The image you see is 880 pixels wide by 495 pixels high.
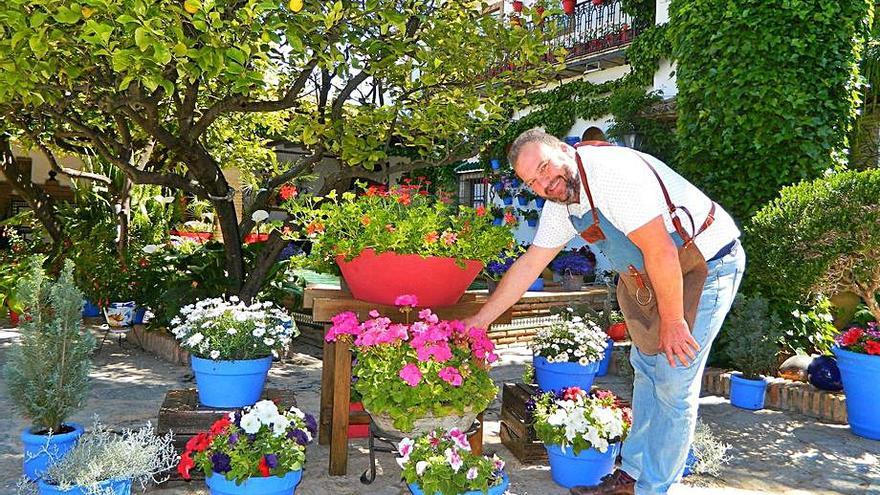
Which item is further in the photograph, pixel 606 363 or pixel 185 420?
pixel 606 363

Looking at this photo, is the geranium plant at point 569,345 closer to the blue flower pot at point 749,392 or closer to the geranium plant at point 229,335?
the blue flower pot at point 749,392

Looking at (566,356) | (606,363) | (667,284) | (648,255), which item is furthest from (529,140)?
(606,363)

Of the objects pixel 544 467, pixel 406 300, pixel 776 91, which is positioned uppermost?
pixel 776 91

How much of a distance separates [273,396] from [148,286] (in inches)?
163

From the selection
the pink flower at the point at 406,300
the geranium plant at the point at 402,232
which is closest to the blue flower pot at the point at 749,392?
the geranium plant at the point at 402,232

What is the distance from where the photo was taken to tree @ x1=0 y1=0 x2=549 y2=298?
10.8 ft

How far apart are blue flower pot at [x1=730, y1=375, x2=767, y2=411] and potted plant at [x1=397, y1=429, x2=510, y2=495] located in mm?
3352

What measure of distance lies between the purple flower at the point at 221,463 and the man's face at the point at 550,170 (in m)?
1.63

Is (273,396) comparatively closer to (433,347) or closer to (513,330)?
(433,347)

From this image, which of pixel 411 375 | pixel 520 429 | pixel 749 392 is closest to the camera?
pixel 411 375

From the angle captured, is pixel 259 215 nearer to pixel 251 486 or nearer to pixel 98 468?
pixel 98 468

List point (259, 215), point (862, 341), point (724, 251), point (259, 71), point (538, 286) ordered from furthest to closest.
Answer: point (538, 286), point (259, 215), point (259, 71), point (862, 341), point (724, 251)

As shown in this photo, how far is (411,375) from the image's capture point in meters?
2.33

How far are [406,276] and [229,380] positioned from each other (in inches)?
44.9
